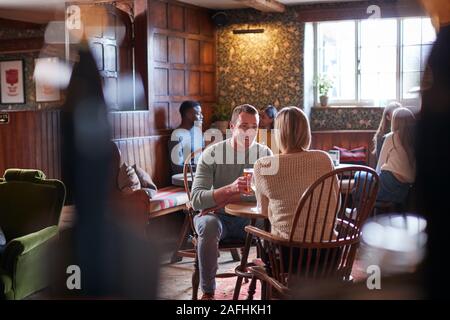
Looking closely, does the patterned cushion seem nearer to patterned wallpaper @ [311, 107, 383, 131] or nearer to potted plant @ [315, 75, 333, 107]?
patterned wallpaper @ [311, 107, 383, 131]

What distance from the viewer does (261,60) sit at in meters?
7.91

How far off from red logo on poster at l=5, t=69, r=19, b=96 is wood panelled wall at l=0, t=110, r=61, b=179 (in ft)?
13.8

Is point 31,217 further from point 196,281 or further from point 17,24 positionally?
point 17,24

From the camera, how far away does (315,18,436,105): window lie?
7641 millimetres

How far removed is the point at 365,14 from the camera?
7.49 meters

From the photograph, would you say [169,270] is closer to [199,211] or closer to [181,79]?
[199,211]

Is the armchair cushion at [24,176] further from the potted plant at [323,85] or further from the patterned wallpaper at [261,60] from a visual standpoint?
the potted plant at [323,85]

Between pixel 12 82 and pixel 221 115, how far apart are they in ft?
11.8

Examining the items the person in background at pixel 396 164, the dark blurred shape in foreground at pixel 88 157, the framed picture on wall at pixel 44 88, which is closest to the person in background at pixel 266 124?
the person in background at pixel 396 164

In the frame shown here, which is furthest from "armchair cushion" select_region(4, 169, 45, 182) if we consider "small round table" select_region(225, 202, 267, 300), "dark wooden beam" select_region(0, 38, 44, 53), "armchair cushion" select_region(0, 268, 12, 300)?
"dark wooden beam" select_region(0, 38, 44, 53)

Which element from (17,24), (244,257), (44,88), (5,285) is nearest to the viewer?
(244,257)

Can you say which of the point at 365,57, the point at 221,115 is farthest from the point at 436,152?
the point at 365,57

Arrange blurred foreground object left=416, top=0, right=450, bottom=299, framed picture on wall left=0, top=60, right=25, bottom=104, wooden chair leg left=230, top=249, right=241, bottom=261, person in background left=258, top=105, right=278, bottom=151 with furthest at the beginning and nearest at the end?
framed picture on wall left=0, top=60, right=25, bottom=104 < person in background left=258, top=105, right=278, bottom=151 < wooden chair leg left=230, top=249, right=241, bottom=261 < blurred foreground object left=416, top=0, right=450, bottom=299

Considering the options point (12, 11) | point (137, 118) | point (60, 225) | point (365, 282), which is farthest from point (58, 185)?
point (12, 11)
